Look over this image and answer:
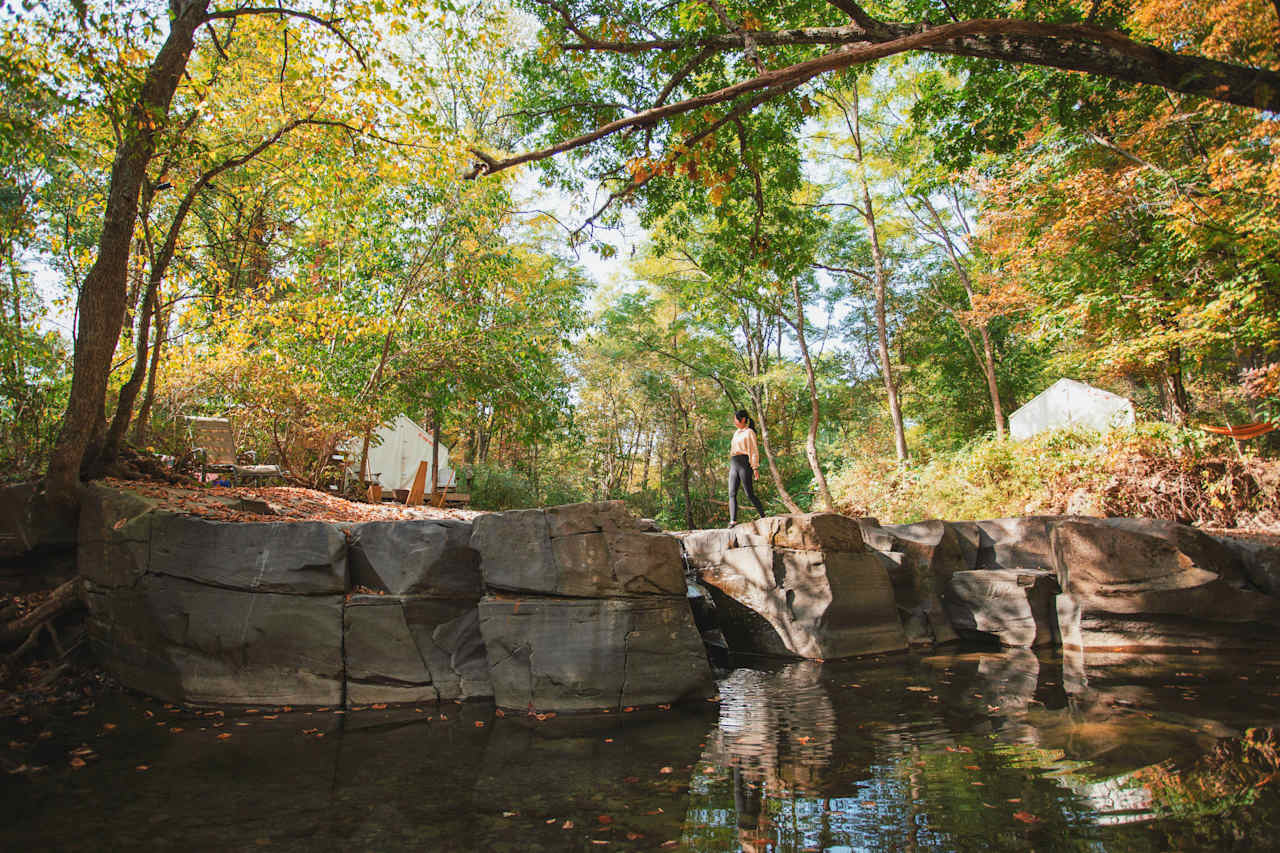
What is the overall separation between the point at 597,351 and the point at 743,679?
19.9 metres

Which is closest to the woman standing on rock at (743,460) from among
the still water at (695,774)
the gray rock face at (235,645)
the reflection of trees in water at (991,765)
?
the reflection of trees in water at (991,765)

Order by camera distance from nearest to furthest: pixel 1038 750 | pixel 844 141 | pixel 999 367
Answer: pixel 1038 750
pixel 844 141
pixel 999 367

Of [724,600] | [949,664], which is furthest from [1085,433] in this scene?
[724,600]

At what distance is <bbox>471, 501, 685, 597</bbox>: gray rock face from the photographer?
19.7ft

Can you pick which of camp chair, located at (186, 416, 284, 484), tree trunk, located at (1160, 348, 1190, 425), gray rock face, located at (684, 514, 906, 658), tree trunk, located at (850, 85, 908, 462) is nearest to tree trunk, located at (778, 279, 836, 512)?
tree trunk, located at (850, 85, 908, 462)

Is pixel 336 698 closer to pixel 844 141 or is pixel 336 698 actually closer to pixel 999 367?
pixel 844 141

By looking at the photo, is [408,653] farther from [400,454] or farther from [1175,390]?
[1175,390]

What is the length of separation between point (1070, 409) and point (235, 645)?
54.6ft

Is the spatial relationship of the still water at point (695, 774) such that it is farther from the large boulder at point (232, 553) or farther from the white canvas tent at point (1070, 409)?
the white canvas tent at point (1070, 409)

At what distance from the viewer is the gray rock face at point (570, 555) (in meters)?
6.01

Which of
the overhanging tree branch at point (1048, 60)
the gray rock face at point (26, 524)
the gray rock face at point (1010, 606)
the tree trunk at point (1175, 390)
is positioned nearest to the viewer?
the overhanging tree branch at point (1048, 60)

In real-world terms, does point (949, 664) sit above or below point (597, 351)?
below

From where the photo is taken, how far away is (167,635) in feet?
19.1

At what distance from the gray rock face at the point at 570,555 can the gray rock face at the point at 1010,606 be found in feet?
15.4
